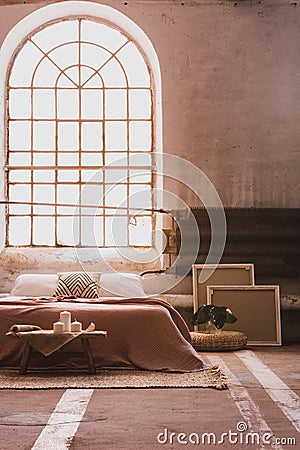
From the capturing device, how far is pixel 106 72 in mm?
8734

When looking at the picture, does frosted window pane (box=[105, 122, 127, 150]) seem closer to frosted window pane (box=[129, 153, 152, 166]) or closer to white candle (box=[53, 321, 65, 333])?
frosted window pane (box=[129, 153, 152, 166])

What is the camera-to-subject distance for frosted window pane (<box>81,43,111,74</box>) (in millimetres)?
8758

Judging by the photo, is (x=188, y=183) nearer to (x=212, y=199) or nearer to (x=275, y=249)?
(x=212, y=199)

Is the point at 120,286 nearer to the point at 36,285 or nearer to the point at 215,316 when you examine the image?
the point at 36,285

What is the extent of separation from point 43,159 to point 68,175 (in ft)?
1.15

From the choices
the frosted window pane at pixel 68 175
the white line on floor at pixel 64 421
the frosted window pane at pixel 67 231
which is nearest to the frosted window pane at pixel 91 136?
the frosted window pane at pixel 68 175

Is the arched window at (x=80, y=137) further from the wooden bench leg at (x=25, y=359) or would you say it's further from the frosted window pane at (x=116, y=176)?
the wooden bench leg at (x=25, y=359)

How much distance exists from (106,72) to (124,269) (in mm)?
2366

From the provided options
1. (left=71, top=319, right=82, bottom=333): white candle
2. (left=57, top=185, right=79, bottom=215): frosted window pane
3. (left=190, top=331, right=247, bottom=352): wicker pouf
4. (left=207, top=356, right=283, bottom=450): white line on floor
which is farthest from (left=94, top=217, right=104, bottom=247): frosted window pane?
(left=207, top=356, right=283, bottom=450): white line on floor

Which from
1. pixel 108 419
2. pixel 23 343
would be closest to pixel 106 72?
pixel 23 343

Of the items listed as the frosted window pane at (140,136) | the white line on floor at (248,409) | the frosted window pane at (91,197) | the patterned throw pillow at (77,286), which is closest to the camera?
the white line on floor at (248,409)

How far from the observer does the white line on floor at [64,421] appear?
3.02m

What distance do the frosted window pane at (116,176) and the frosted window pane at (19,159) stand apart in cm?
94

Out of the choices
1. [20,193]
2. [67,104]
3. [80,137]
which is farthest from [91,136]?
[20,193]
